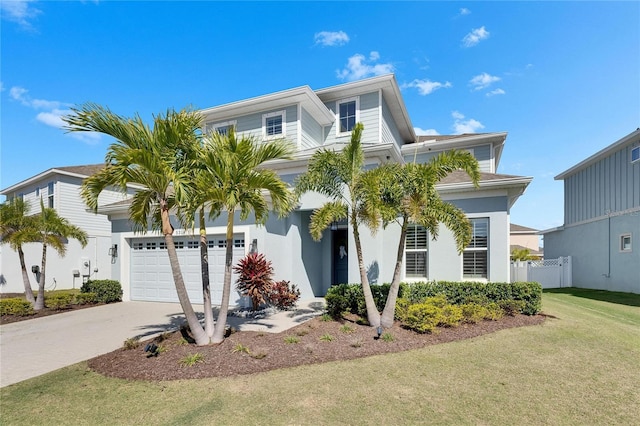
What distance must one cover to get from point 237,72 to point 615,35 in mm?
13343

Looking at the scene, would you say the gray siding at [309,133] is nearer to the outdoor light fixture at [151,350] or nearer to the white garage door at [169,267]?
the white garage door at [169,267]

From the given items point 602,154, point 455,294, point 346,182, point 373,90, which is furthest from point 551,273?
point 346,182

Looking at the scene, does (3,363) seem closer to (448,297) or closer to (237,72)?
(448,297)

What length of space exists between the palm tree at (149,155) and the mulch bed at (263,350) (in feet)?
2.51

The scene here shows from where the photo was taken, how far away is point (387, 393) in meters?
4.61

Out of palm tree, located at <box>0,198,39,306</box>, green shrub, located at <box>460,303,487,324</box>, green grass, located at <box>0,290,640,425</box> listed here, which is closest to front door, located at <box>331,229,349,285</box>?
green shrub, located at <box>460,303,487,324</box>

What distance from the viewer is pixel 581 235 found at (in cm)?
1852

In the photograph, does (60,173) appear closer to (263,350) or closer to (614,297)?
(263,350)

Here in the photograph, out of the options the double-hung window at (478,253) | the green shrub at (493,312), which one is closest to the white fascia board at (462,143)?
the double-hung window at (478,253)

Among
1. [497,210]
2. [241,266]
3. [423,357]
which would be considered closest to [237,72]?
[241,266]

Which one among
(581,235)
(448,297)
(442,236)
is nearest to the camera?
(448,297)

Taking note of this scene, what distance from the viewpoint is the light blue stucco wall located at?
1444cm

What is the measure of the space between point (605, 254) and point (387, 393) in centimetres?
1792

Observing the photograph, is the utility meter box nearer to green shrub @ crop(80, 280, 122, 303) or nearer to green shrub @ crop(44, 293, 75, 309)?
green shrub @ crop(80, 280, 122, 303)
